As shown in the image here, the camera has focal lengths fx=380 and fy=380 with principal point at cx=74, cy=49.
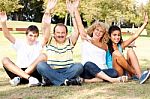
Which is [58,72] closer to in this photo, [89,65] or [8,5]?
[89,65]

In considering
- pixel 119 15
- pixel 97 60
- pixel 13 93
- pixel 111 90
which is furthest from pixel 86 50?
pixel 119 15

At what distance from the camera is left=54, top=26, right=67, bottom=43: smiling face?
21.8 feet

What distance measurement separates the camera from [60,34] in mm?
6648

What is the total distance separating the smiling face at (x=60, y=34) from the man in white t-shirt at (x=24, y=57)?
0.73 ft

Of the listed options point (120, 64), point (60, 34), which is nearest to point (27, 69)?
point (60, 34)

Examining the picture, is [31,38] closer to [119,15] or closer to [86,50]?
[86,50]

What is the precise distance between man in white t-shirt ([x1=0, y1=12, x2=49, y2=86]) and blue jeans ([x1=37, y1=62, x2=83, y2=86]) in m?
0.21

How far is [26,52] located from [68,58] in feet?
2.66

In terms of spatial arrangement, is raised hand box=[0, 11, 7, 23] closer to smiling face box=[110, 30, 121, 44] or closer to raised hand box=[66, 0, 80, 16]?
raised hand box=[66, 0, 80, 16]

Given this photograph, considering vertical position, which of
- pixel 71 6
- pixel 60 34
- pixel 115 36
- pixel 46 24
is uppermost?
pixel 71 6

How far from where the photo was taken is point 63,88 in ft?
20.5

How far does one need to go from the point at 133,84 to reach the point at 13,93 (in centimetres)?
212

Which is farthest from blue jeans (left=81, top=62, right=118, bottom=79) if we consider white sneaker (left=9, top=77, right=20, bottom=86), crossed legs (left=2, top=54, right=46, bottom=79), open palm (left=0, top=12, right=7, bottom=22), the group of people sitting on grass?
open palm (left=0, top=12, right=7, bottom=22)

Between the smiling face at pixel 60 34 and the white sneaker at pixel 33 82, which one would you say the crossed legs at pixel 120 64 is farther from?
the white sneaker at pixel 33 82
